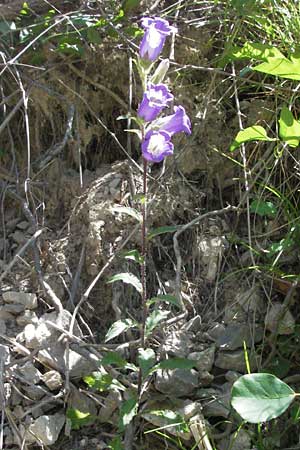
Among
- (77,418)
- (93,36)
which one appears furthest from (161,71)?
(77,418)

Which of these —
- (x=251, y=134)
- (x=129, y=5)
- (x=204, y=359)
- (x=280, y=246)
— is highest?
(x=129, y=5)

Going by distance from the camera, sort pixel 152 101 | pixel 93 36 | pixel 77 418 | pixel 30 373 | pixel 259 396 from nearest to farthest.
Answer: pixel 259 396
pixel 152 101
pixel 77 418
pixel 30 373
pixel 93 36

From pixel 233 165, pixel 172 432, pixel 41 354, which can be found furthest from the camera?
pixel 233 165

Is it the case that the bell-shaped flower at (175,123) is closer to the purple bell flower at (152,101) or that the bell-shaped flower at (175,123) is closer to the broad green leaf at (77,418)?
the purple bell flower at (152,101)

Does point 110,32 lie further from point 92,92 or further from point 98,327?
point 98,327

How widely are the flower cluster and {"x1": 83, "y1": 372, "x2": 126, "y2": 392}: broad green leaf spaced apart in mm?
593

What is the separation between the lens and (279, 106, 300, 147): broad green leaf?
1.98m

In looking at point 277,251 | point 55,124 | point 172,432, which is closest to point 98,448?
point 172,432

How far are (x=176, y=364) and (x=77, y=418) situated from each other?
1.06 ft

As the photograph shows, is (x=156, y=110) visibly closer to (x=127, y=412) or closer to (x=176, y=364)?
(x=176, y=364)

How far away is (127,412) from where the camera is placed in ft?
6.27

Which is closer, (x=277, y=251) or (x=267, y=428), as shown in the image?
(x=267, y=428)

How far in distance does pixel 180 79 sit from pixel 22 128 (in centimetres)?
59

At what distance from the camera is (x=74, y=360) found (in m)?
2.17
